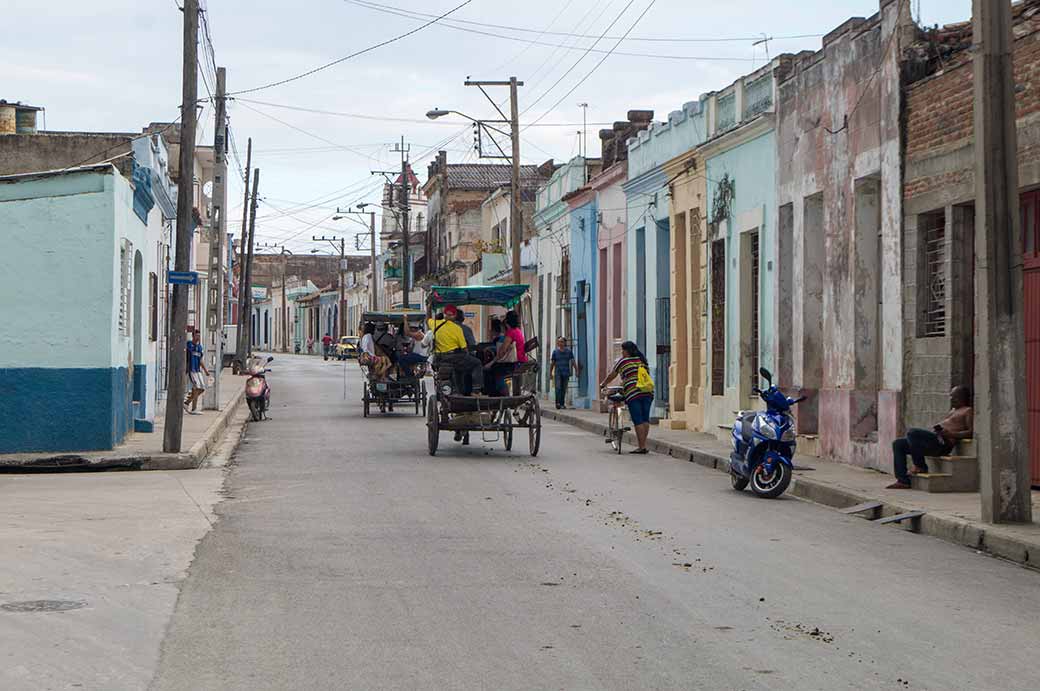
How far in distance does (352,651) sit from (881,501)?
8.61 meters

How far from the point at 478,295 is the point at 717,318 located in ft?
18.1

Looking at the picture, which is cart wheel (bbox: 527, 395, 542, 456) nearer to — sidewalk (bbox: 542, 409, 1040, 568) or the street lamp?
sidewalk (bbox: 542, 409, 1040, 568)

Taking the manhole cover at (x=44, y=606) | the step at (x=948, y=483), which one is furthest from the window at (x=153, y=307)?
the manhole cover at (x=44, y=606)

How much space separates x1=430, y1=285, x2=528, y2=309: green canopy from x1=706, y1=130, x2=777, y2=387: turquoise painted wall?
3.94m

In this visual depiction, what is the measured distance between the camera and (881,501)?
A: 48.8ft

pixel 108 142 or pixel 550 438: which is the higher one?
pixel 108 142

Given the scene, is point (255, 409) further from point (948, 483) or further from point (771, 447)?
point (948, 483)

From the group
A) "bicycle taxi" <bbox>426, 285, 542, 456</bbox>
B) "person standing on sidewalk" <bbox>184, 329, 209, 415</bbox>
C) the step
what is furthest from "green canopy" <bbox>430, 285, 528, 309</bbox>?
"person standing on sidewalk" <bbox>184, 329, 209, 415</bbox>

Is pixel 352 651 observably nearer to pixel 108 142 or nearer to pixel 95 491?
pixel 95 491

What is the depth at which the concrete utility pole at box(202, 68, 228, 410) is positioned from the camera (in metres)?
32.4

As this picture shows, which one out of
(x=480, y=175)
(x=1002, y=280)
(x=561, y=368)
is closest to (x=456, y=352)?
(x=1002, y=280)

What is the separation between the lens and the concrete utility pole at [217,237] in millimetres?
32406

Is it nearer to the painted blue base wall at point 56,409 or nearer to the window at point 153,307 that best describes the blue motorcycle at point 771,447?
the painted blue base wall at point 56,409

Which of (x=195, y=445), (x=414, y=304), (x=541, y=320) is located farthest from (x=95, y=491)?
(x=414, y=304)
